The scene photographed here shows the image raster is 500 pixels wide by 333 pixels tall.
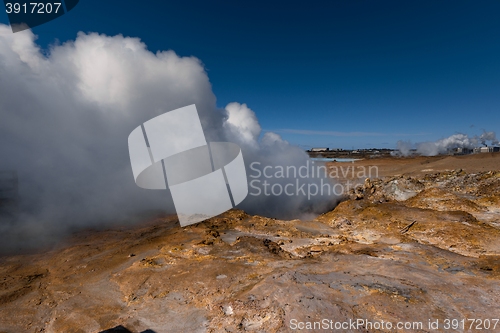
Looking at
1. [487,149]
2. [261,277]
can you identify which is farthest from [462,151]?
[261,277]

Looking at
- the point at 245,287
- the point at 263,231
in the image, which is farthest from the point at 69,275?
the point at 263,231

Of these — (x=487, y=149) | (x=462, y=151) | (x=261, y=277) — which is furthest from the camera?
(x=462, y=151)

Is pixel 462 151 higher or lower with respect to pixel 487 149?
lower

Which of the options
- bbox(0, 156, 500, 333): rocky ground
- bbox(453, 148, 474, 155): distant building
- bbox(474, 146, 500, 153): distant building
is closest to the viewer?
bbox(0, 156, 500, 333): rocky ground

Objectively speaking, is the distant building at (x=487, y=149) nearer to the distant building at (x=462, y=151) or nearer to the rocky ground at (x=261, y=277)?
the distant building at (x=462, y=151)

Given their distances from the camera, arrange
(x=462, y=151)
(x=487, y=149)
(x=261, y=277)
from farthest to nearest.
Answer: (x=462, y=151)
(x=487, y=149)
(x=261, y=277)

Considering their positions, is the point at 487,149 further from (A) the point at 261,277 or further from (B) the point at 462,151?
(A) the point at 261,277

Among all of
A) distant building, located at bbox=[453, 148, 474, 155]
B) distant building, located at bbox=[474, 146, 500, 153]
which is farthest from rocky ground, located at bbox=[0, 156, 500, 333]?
distant building, located at bbox=[474, 146, 500, 153]

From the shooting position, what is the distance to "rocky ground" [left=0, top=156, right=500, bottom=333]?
4.86m

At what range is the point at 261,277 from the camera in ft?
20.9

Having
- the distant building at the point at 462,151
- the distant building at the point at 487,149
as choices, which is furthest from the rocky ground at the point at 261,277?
the distant building at the point at 487,149

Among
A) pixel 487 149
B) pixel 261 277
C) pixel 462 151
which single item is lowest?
pixel 261 277

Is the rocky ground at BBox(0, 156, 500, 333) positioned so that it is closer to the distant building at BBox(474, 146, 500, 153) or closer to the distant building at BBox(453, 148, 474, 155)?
the distant building at BBox(453, 148, 474, 155)

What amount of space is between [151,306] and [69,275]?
11.1 ft
